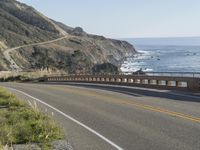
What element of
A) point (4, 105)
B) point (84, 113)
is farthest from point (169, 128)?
point (4, 105)

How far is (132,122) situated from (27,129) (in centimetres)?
378

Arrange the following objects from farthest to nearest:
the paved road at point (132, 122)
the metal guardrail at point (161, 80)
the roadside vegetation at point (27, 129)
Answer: the metal guardrail at point (161, 80)
the paved road at point (132, 122)
the roadside vegetation at point (27, 129)

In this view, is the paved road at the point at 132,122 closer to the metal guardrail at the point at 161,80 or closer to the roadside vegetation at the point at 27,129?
the roadside vegetation at the point at 27,129

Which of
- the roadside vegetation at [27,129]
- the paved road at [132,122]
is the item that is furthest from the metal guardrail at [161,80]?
the roadside vegetation at [27,129]

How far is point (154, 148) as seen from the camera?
11.5m

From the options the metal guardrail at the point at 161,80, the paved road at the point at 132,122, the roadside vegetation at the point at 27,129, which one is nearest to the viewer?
the roadside vegetation at the point at 27,129

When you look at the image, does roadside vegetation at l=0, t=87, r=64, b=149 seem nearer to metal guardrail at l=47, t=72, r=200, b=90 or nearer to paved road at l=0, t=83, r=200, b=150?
paved road at l=0, t=83, r=200, b=150

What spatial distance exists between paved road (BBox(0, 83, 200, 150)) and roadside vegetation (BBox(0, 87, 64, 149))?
61cm

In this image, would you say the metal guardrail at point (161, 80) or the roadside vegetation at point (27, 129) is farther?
the metal guardrail at point (161, 80)

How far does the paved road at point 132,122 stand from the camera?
12.2 meters

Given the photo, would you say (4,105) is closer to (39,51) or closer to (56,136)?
(56,136)

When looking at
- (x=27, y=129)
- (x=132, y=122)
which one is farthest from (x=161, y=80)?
(x=27, y=129)

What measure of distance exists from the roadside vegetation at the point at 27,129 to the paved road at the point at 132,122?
609 millimetres

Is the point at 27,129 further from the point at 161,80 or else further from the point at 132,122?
the point at 161,80
